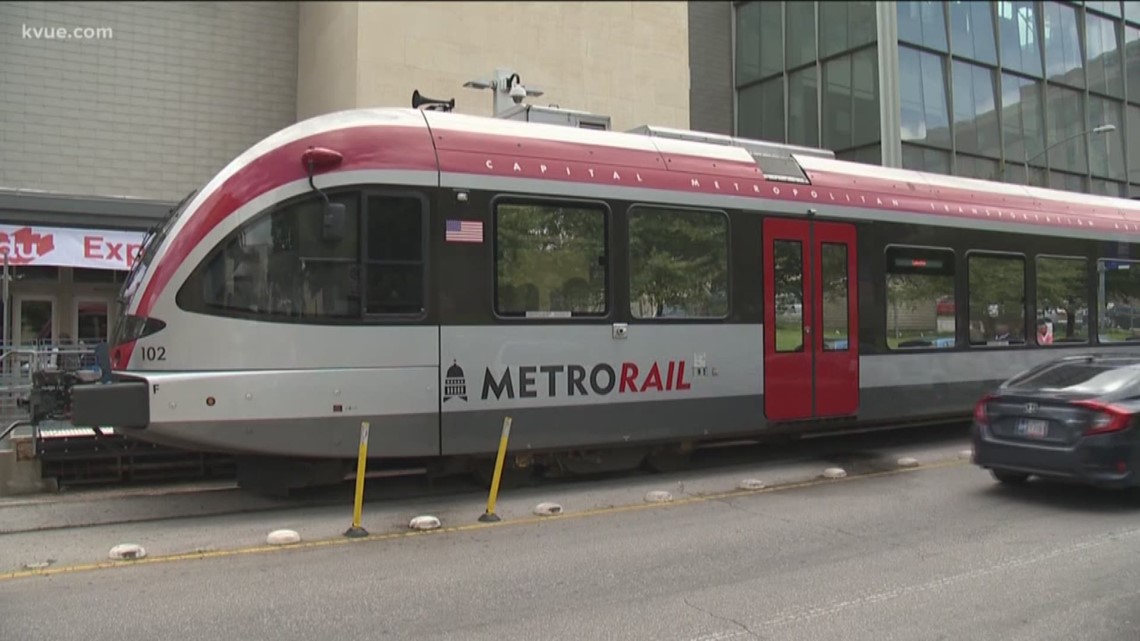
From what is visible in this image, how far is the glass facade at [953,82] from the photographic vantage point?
2292 cm

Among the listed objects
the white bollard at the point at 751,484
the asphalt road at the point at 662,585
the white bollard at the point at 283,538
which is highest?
the white bollard at the point at 283,538

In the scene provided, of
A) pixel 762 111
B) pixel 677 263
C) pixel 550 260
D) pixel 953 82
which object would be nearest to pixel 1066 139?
pixel 953 82

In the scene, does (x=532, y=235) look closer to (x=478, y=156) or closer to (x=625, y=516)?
(x=478, y=156)

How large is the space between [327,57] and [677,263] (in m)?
13.5

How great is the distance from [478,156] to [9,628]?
4882mm

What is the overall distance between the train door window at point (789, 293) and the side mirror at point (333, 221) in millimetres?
4718

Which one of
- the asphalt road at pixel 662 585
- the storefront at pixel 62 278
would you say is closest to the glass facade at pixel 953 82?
the asphalt road at pixel 662 585

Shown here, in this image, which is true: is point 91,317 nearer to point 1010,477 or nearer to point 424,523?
point 424,523

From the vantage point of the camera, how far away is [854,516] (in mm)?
7117

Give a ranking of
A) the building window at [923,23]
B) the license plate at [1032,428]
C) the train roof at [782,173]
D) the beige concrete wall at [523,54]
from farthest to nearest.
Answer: the building window at [923,23] < the beige concrete wall at [523,54] < the train roof at [782,173] < the license plate at [1032,428]

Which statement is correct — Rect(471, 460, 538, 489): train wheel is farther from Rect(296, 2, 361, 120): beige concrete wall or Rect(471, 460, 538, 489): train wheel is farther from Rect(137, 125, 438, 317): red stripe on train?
Rect(296, 2, 361, 120): beige concrete wall

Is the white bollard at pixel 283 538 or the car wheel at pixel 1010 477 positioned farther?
the car wheel at pixel 1010 477

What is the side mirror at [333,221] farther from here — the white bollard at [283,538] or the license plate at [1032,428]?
the license plate at [1032,428]

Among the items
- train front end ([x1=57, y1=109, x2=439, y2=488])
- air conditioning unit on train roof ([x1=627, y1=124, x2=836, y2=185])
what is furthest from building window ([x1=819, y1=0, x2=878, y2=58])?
train front end ([x1=57, y1=109, x2=439, y2=488])
